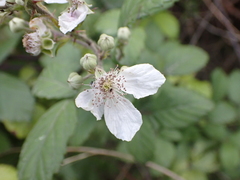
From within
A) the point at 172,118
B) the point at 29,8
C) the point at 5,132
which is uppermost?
the point at 29,8

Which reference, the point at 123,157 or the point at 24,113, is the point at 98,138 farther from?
the point at 24,113

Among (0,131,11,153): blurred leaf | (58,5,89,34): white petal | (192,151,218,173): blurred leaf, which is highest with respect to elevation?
(58,5,89,34): white petal

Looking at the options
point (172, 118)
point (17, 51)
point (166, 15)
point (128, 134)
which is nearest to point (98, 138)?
point (172, 118)

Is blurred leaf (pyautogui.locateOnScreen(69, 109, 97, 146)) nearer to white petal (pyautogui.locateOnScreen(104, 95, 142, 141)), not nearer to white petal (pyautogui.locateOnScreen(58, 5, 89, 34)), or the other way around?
white petal (pyautogui.locateOnScreen(104, 95, 142, 141))

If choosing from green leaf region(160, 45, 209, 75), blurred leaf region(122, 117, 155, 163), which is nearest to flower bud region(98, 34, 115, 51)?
blurred leaf region(122, 117, 155, 163)

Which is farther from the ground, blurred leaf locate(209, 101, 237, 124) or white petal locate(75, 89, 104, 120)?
white petal locate(75, 89, 104, 120)

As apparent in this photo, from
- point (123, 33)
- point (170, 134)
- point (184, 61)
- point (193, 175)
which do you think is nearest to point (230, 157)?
point (193, 175)

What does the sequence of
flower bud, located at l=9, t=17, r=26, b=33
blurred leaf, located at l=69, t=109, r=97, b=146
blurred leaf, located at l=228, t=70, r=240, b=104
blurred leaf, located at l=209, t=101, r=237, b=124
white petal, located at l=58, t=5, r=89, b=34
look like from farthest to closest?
blurred leaf, located at l=228, t=70, r=240, b=104 → blurred leaf, located at l=209, t=101, r=237, b=124 → blurred leaf, located at l=69, t=109, r=97, b=146 → flower bud, located at l=9, t=17, r=26, b=33 → white petal, located at l=58, t=5, r=89, b=34
